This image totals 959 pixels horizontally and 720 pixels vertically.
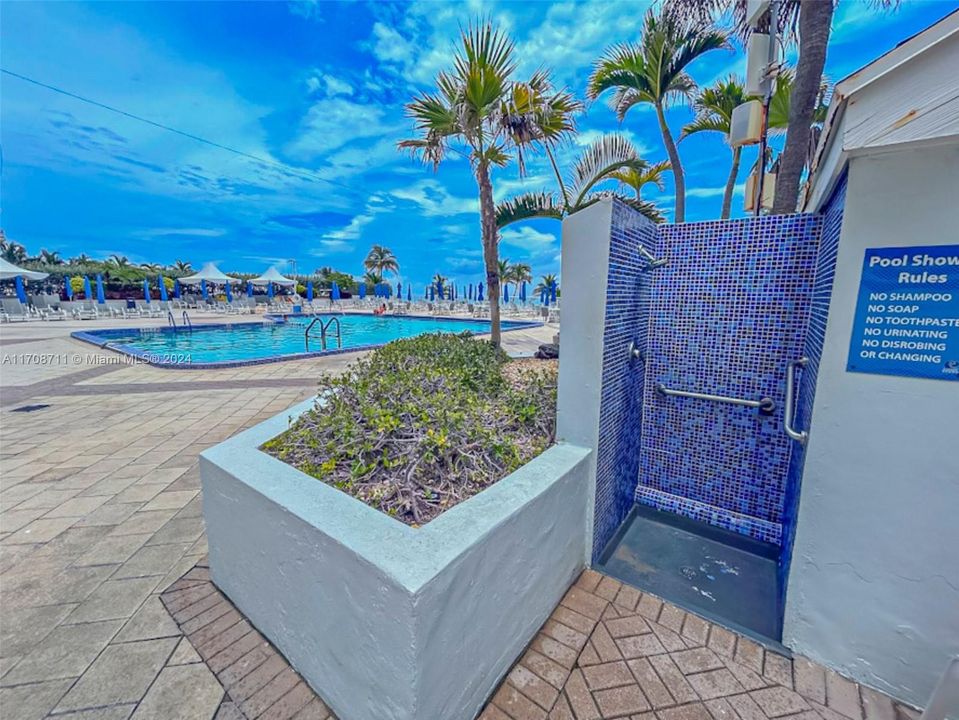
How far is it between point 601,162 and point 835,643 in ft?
20.0

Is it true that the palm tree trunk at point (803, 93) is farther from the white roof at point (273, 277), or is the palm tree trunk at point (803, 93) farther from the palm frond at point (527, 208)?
the white roof at point (273, 277)

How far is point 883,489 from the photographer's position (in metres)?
1.50

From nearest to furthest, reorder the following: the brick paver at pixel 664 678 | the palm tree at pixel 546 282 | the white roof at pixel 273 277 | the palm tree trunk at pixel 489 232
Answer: the brick paver at pixel 664 678, the palm tree trunk at pixel 489 232, the white roof at pixel 273 277, the palm tree at pixel 546 282

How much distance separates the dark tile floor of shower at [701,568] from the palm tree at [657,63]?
175 inches

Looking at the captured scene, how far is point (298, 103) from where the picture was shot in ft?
Answer: 67.8

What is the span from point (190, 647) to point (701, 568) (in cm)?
291

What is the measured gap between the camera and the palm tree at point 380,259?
42625 millimetres

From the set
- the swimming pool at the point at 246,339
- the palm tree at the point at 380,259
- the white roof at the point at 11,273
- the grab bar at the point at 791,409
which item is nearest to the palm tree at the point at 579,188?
A: the grab bar at the point at 791,409

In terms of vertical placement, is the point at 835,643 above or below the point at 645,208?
below

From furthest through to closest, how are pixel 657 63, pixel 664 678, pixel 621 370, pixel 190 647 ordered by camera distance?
1. pixel 657 63
2. pixel 621 370
3. pixel 190 647
4. pixel 664 678

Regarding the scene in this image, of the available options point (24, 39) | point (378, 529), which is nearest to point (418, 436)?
point (378, 529)

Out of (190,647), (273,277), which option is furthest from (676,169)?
(273,277)

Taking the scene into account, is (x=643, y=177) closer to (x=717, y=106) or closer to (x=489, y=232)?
(x=717, y=106)

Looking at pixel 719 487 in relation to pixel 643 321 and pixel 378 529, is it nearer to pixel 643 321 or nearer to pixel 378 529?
pixel 643 321
